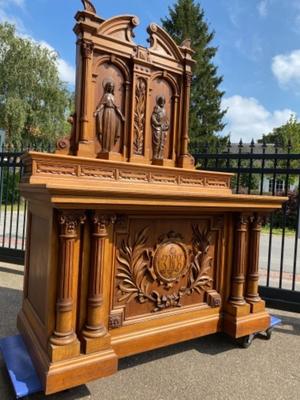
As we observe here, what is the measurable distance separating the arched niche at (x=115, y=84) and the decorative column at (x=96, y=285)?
36.0 inches

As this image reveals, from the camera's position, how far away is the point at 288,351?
299cm

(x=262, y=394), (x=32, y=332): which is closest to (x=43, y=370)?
(x=32, y=332)

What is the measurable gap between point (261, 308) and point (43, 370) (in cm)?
195

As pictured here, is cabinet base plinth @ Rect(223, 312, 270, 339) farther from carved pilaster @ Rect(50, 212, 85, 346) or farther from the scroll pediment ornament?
the scroll pediment ornament

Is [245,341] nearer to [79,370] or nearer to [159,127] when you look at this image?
[79,370]

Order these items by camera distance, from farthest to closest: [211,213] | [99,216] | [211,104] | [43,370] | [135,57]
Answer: [211,104] → [135,57] → [211,213] → [99,216] → [43,370]

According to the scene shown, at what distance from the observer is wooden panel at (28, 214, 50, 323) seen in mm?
2277

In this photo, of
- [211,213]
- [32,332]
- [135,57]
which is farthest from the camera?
[135,57]

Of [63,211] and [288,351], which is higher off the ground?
[63,211]

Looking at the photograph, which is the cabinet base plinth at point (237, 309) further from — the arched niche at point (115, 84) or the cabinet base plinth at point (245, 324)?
the arched niche at point (115, 84)

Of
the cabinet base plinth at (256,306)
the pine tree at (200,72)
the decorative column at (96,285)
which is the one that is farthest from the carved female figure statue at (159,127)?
the pine tree at (200,72)

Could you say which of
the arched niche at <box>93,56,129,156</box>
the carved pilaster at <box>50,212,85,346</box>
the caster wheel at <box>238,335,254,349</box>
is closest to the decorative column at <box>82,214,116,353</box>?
the carved pilaster at <box>50,212,85,346</box>

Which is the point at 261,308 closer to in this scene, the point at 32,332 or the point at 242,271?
the point at 242,271

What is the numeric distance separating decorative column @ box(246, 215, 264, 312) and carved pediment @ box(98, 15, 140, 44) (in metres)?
1.99
